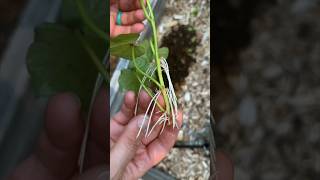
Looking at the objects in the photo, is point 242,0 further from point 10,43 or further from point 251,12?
point 10,43

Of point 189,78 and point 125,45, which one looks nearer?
point 125,45

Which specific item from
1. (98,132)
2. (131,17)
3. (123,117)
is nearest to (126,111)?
(123,117)

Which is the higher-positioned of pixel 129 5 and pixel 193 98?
pixel 129 5

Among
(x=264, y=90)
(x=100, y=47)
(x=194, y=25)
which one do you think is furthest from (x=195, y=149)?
(x=100, y=47)

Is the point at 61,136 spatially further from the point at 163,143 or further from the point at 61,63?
the point at 163,143

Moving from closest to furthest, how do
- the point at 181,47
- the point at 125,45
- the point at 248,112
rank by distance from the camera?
1. the point at 248,112
2. the point at 125,45
3. the point at 181,47

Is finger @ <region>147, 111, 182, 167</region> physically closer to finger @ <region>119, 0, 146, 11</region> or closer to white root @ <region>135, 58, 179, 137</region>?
white root @ <region>135, 58, 179, 137</region>
